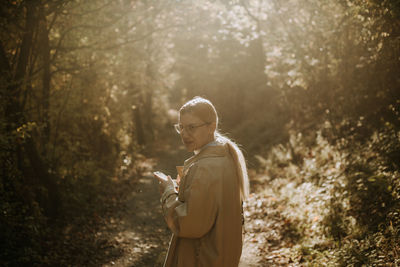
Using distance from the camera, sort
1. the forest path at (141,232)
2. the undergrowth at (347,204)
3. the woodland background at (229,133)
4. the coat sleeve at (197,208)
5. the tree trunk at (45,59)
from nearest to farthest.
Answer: the coat sleeve at (197,208) < the undergrowth at (347,204) < the woodland background at (229,133) < the forest path at (141,232) < the tree trunk at (45,59)

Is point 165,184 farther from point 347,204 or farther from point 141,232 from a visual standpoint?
point 141,232

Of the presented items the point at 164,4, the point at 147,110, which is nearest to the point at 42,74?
the point at 164,4

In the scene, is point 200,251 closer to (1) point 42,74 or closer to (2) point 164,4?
(2) point 164,4

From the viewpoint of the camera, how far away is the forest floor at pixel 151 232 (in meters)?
7.07

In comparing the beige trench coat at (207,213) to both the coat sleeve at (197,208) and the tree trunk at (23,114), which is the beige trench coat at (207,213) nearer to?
the coat sleeve at (197,208)

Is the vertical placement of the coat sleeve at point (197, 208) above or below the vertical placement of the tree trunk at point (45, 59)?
below

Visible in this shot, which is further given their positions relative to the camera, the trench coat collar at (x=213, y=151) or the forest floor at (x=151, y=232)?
the forest floor at (x=151, y=232)

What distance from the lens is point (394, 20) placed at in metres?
6.59

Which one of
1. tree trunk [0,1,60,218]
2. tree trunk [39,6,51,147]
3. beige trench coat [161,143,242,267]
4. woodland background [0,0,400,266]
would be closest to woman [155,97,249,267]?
beige trench coat [161,143,242,267]

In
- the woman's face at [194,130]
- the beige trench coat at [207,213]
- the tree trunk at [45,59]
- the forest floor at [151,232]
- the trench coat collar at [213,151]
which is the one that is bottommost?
the forest floor at [151,232]

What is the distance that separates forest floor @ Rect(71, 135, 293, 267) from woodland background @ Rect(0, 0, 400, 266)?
151 millimetres

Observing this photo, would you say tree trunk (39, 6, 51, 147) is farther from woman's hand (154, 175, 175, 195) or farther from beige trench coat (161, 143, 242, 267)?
beige trench coat (161, 143, 242, 267)

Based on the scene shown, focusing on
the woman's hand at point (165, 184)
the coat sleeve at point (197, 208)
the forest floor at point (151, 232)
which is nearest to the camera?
the coat sleeve at point (197, 208)

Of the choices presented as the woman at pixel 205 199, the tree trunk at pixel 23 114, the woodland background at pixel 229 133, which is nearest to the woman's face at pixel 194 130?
the woman at pixel 205 199
